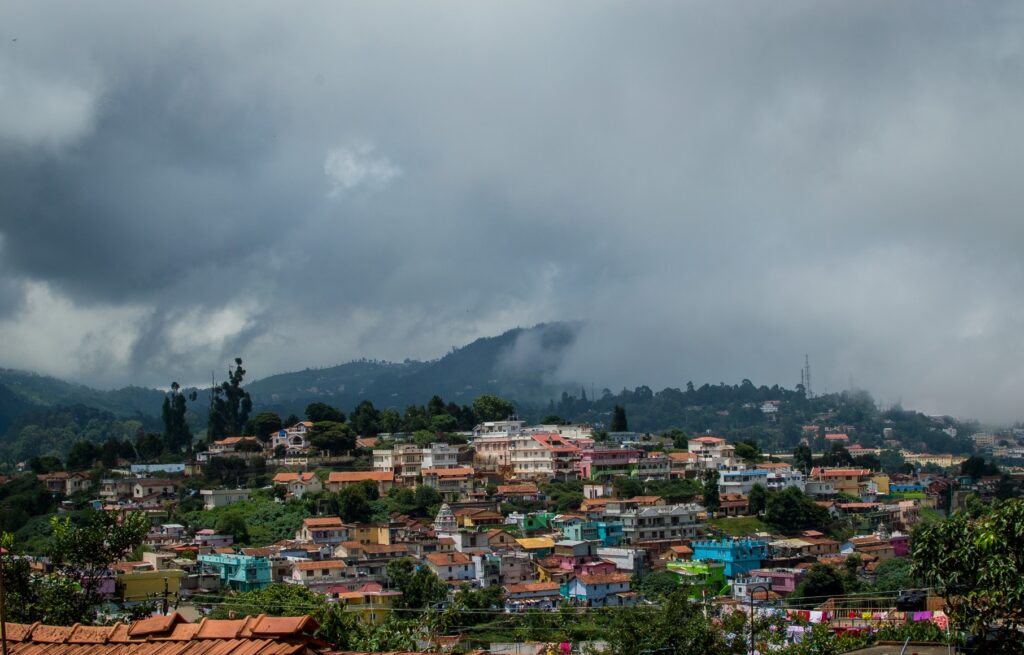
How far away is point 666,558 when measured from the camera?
176 feet

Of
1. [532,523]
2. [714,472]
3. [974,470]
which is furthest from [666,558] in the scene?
[974,470]

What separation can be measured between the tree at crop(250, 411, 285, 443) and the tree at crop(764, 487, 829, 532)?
110ft

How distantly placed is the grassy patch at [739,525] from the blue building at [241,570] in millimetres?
24186

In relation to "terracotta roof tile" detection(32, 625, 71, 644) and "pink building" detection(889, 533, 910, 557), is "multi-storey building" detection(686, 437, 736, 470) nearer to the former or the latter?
"pink building" detection(889, 533, 910, 557)

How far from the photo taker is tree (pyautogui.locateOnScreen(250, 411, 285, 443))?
78250 millimetres

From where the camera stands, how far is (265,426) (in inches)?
3113

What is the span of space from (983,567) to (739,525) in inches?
1912

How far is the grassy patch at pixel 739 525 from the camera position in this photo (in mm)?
59719

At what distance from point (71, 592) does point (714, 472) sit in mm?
54297

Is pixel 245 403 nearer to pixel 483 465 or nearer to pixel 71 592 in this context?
pixel 483 465

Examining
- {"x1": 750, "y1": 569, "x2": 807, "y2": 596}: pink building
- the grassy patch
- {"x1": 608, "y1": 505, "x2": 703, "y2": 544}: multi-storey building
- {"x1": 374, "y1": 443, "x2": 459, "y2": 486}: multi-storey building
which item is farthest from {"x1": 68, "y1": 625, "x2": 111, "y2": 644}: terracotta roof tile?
{"x1": 374, "y1": 443, "x2": 459, "y2": 486}: multi-storey building

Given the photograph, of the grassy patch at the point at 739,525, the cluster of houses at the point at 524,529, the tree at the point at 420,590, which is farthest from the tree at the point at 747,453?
the tree at the point at 420,590

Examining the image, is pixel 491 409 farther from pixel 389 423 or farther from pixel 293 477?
pixel 293 477

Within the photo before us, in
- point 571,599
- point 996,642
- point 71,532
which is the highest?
point 71,532
